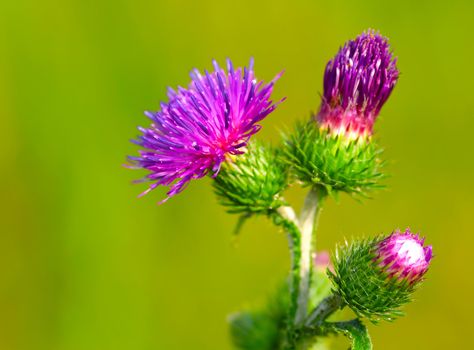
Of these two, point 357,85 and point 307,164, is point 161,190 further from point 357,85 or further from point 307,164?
point 357,85

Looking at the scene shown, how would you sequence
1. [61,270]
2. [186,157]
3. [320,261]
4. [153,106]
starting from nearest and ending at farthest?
[186,157]
[320,261]
[61,270]
[153,106]

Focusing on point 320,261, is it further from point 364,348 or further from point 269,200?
point 364,348

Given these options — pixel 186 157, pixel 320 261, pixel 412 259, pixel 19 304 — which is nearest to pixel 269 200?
pixel 186 157

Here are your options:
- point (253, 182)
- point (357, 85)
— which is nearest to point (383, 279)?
point (253, 182)

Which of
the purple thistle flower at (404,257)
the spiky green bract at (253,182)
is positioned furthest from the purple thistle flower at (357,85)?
the purple thistle flower at (404,257)

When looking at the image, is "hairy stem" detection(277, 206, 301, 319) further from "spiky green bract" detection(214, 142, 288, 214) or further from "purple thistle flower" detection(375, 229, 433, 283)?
"purple thistle flower" detection(375, 229, 433, 283)

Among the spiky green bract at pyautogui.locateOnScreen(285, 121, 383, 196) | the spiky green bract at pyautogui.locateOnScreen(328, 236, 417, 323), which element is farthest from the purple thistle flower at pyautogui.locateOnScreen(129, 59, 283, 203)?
the spiky green bract at pyautogui.locateOnScreen(328, 236, 417, 323)
